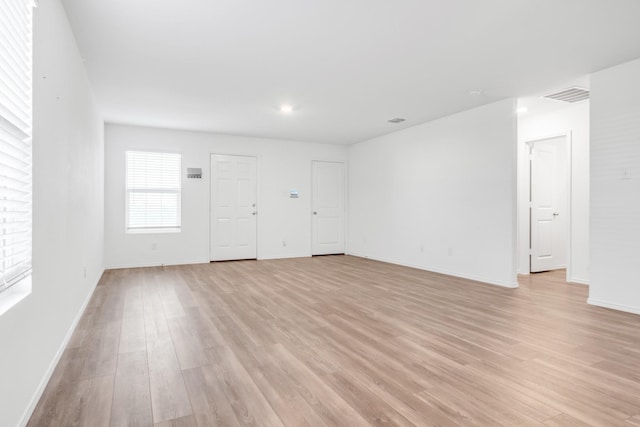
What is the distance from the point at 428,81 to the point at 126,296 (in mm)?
4451

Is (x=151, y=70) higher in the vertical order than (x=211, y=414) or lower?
higher

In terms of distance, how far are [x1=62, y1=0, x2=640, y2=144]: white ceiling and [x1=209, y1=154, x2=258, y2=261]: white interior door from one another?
1.93 metres

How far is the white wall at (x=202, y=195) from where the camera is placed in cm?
621

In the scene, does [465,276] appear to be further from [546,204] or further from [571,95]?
[571,95]

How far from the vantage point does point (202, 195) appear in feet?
22.6

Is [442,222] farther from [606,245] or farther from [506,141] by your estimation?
[606,245]

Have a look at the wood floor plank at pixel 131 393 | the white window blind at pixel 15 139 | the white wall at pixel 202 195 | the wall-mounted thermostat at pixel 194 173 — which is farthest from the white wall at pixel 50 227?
the wall-mounted thermostat at pixel 194 173

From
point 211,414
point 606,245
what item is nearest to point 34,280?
point 211,414

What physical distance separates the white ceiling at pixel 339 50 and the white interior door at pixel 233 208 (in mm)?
1932

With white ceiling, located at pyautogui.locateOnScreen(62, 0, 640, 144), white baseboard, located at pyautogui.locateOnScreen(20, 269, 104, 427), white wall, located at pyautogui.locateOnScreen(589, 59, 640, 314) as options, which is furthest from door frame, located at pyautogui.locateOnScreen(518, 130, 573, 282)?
white baseboard, located at pyautogui.locateOnScreen(20, 269, 104, 427)

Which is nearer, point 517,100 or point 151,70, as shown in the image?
point 151,70

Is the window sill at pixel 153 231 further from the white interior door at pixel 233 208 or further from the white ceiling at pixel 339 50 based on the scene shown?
the white ceiling at pixel 339 50

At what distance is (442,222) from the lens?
19.1 ft

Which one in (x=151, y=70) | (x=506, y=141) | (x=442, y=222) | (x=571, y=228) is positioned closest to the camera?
(x=151, y=70)
